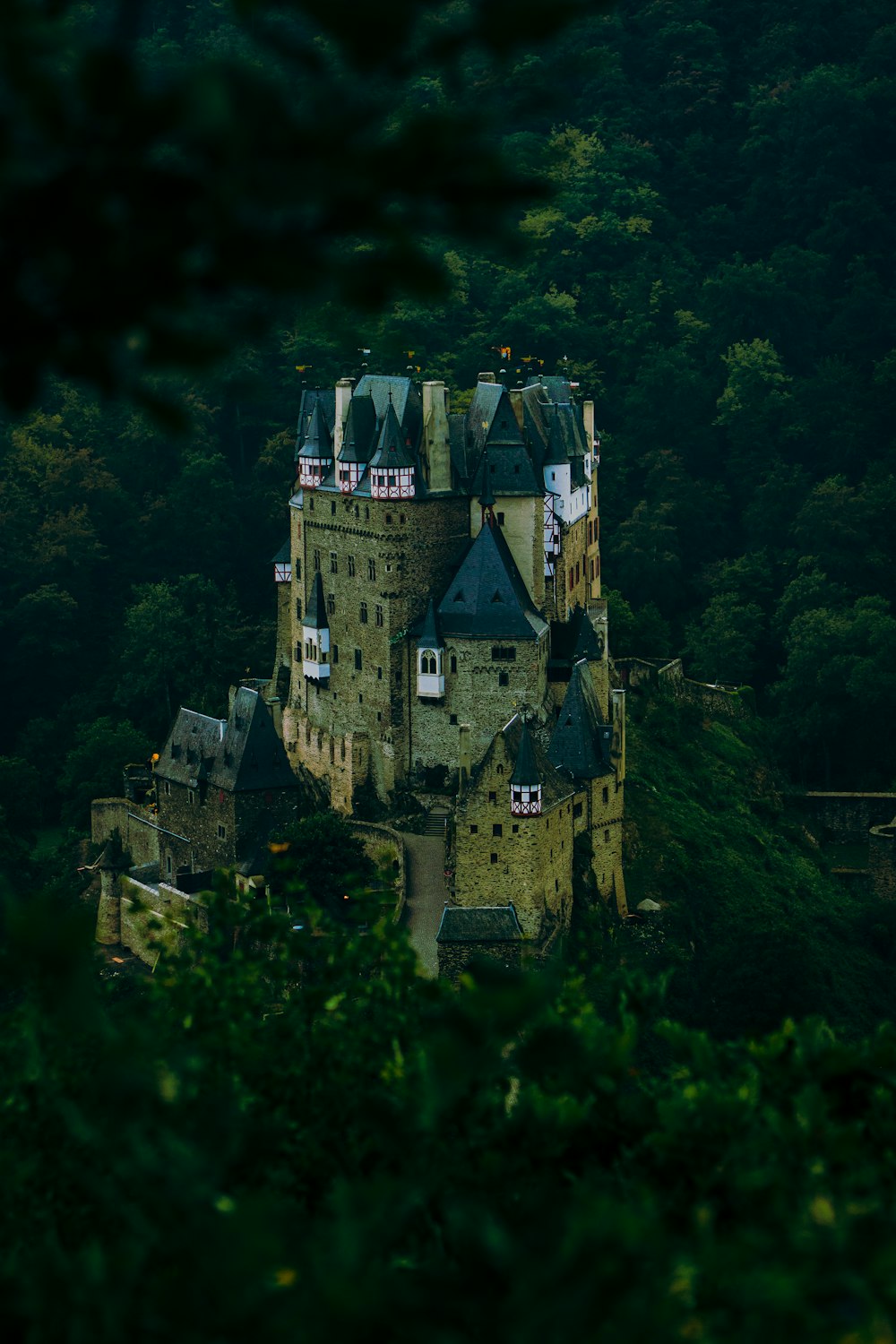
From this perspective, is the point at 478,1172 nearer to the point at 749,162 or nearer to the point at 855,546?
the point at 855,546

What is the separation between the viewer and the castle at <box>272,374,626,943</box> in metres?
58.7

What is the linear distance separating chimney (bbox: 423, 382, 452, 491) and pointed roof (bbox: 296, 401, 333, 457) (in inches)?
125

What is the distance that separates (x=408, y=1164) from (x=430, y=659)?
131 ft

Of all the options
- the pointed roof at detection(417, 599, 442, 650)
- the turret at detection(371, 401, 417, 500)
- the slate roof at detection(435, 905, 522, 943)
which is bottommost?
the slate roof at detection(435, 905, 522, 943)

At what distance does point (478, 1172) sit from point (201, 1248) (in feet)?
18.3

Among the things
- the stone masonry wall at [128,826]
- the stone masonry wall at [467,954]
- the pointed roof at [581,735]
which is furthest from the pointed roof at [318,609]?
the stone masonry wall at [467,954]

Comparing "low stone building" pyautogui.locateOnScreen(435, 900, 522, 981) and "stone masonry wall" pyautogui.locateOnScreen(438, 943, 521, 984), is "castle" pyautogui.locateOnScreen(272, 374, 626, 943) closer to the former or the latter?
"low stone building" pyautogui.locateOnScreen(435, 900, 522, 981)

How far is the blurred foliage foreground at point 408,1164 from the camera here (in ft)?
45.9

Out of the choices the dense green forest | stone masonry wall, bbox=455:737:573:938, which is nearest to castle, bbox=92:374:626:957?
stone masonry wall, bbox=455:737:573:938

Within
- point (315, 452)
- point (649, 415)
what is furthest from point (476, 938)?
point (649, 415)

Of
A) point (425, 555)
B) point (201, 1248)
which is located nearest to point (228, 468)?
point (425, 555)

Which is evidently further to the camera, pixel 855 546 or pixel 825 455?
pixel 825 455

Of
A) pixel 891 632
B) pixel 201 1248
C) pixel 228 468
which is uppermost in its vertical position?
pixel 228 468

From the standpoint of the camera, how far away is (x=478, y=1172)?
19969mm
